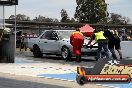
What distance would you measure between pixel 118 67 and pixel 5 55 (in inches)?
532

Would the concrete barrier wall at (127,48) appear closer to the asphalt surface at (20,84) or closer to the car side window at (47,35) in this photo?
the car side window at (47,35)

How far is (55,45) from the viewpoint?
24.3 m

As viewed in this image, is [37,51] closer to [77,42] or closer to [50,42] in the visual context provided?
[50,42]

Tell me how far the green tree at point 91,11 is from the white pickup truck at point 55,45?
7770cm

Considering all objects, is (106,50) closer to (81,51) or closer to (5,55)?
(81,51)

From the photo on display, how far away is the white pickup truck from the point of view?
23.2m

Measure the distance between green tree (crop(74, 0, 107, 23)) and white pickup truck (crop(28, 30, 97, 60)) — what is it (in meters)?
77.7

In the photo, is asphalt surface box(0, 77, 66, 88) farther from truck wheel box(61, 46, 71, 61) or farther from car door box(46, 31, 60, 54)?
car door box(46, 31, 60, 54)

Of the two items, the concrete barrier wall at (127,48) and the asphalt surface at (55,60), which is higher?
the concrete barrier wall at (127,48)

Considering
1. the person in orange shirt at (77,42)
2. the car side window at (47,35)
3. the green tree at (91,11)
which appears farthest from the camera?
the green tree at (91,11)

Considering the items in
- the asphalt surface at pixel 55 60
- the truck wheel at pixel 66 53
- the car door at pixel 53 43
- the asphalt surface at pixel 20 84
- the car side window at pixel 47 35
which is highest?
the car side window at pixel 47 35

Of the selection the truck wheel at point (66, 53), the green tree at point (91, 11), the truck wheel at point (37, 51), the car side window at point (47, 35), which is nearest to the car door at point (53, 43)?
the car side window at point (47, 35)

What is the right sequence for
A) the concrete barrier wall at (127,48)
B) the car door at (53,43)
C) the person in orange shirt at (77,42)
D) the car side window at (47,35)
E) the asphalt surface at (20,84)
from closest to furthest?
1. the asphalt surface at (20,84)
2. the person in orange shirt at (77,42)
3. the car door at (53,43)
4. the concrete barrier wall at (127,48)
5. the car side window at (47,35)

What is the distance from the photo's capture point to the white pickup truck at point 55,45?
23.2 m
